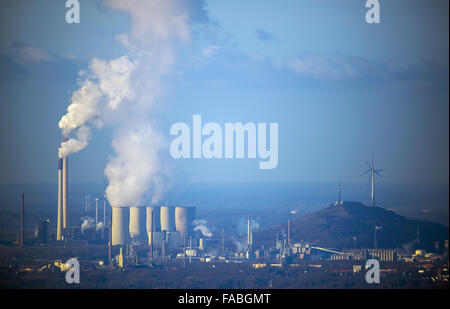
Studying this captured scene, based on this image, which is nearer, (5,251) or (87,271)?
(87,271)

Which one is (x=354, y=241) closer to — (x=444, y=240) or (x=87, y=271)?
(x=444, y=240)

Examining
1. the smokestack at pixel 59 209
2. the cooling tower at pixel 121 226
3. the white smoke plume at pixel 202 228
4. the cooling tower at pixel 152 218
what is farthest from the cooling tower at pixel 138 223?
the white smoke plume at pixel 202 228

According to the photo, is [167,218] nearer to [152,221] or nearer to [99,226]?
[152,221]

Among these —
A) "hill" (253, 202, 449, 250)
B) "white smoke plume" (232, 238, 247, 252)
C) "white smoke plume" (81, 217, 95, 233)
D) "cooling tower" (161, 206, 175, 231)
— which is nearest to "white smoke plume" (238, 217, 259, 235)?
"hill" (253, 202, 449, 250)

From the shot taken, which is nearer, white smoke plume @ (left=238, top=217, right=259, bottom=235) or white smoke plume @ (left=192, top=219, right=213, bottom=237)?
white smoke plume @ (left=192, top=219, right=213, bottom=237)

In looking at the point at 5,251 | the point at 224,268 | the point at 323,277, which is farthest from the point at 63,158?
the point at 323,277

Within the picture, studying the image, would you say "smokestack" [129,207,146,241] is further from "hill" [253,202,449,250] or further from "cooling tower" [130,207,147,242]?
"hill" [253,202,449,250]

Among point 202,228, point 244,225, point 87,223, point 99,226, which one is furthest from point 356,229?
point 87,223
